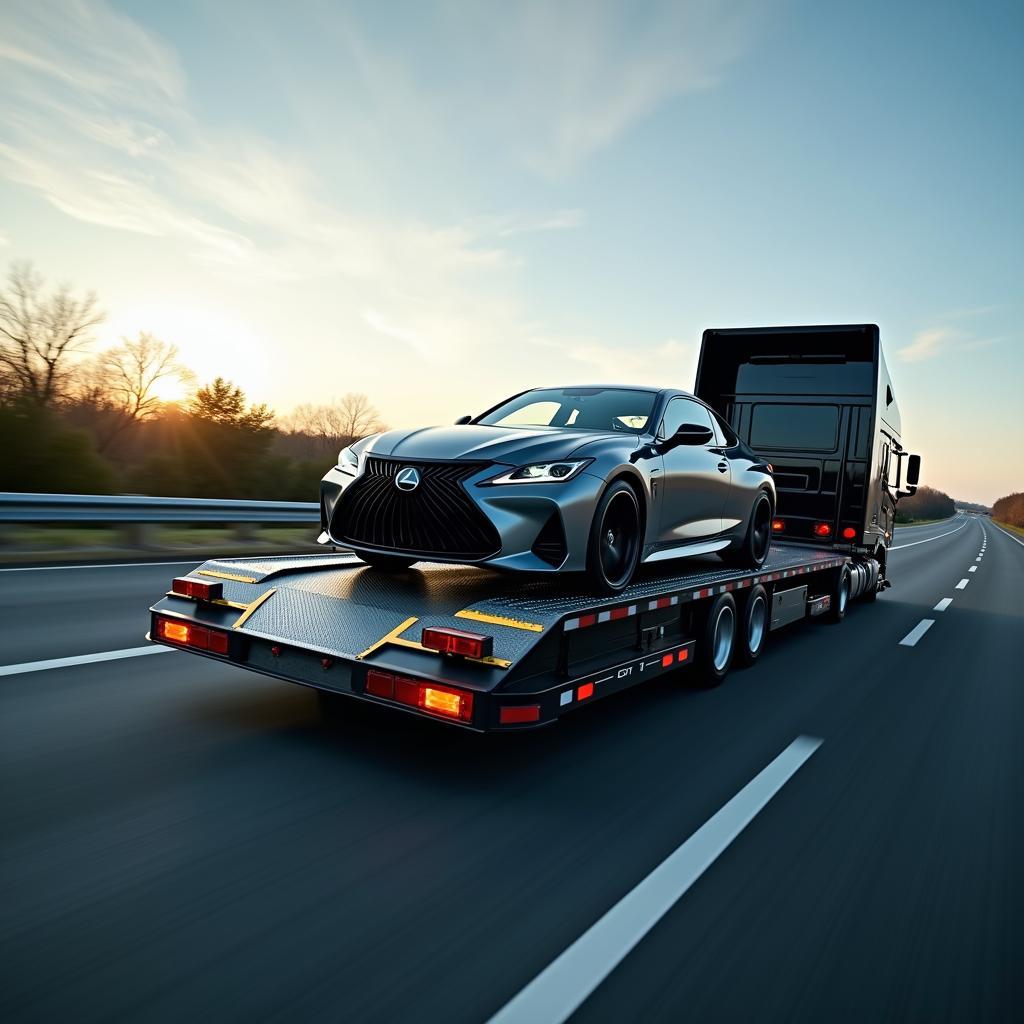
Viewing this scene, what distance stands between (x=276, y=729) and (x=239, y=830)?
1.23m

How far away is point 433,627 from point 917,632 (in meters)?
8.30

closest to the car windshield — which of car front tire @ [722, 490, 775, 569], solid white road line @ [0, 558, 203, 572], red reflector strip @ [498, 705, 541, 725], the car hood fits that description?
the car hood

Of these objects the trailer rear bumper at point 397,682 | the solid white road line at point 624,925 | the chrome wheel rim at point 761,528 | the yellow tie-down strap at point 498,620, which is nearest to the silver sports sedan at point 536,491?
the yellow tie-down strap at point 498,620

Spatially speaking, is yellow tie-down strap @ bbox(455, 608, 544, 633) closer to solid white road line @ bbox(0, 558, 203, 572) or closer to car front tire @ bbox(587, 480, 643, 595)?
car front tire @ bbox(587, 480, 643, 595)

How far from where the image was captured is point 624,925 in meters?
2.90

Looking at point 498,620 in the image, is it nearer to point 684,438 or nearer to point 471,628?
point 471,628

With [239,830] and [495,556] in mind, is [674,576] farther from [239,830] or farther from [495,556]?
[239,830]

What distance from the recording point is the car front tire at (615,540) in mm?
5004

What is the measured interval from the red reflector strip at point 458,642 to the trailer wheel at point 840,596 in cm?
754

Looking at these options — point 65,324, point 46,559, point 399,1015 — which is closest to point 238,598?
point 399,1015

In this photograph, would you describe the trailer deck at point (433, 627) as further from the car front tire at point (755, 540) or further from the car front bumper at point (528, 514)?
the car front tire at point (755, 540)

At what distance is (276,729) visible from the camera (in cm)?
460

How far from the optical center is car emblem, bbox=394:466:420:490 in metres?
4.86

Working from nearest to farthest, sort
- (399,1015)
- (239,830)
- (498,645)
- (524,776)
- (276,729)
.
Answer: (399,1015), (239,830), (498,645), (524,776), (276,729)
